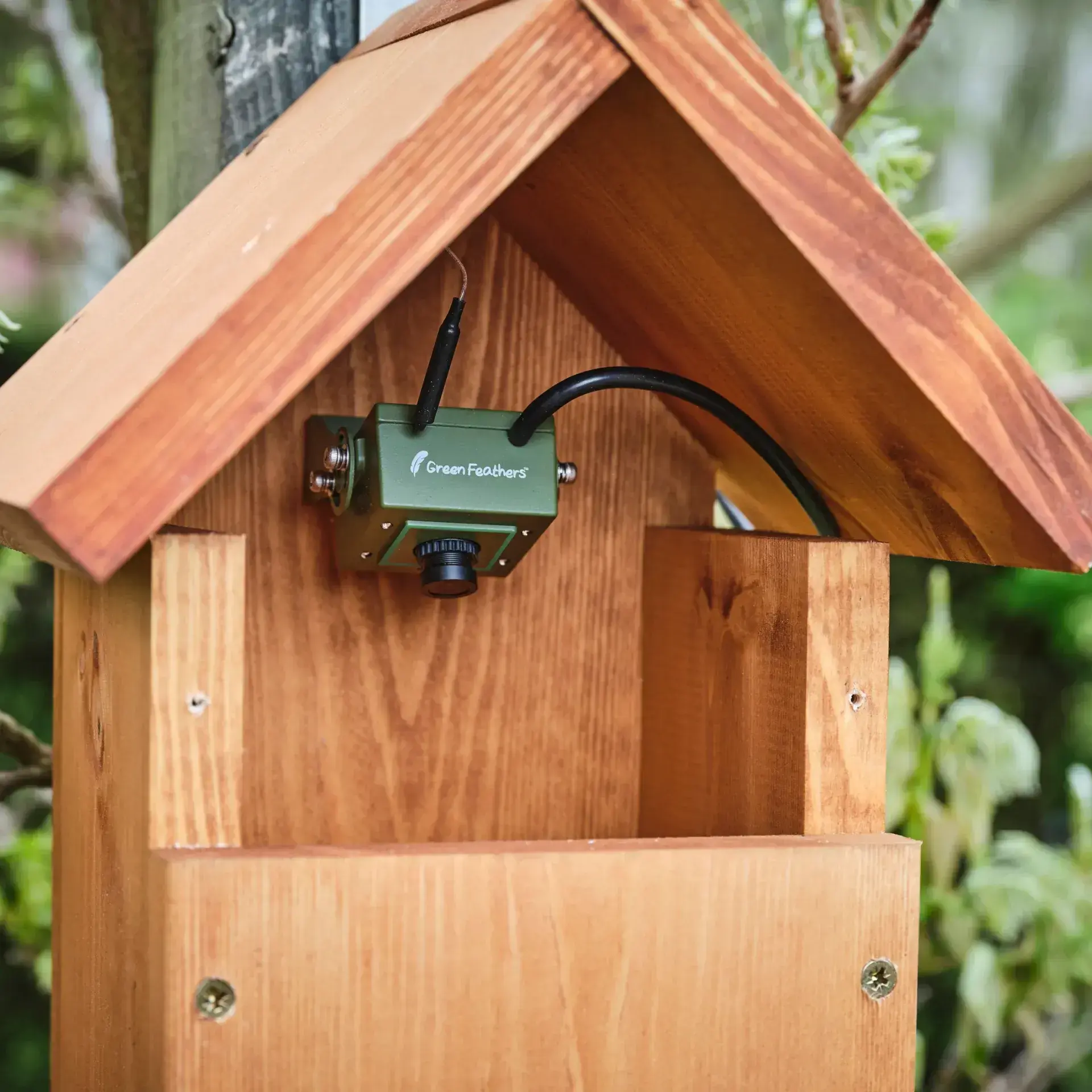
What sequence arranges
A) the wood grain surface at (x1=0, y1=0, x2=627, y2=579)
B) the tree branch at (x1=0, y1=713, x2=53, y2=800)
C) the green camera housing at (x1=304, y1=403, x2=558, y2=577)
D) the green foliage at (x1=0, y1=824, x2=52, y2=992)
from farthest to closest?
the green foliage at (x1=0, y1=824, x2=52, y2=992) → the tree branch at (x1=0, y1=713, x2=53, y2=800) → the green camera housing at (x1=304, y1=403, x2=558, y2=577) → the wood grain surface at (x1=0, y1=0, x2=627, y2=579)

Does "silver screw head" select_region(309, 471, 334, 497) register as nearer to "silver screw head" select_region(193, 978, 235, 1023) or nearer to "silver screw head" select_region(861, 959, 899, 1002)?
"silver screw head" select_region(193, 978, 235, 1023)

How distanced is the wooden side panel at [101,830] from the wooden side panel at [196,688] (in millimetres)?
34

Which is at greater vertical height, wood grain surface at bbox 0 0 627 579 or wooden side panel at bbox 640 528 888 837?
wood grain surface at bbox 0 0 627 579

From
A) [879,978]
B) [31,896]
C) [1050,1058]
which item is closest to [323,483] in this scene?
[879,978]

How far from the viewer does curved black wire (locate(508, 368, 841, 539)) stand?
32.8 inches

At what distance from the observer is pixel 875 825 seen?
2.77ft

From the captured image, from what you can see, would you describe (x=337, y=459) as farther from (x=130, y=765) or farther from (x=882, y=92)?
(x=882, y=92)

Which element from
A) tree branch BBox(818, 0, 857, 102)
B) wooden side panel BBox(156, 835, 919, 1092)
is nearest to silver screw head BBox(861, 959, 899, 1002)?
wooden side panel BBox(156, 835, 919, 1092)

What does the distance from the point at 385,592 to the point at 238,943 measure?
1.06ft

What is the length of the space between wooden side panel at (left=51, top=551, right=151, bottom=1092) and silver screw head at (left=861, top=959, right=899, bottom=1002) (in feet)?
1.31

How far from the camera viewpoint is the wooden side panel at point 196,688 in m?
0.72

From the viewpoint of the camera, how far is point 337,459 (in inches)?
32.8

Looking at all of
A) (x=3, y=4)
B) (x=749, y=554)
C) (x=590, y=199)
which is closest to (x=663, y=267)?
(x=590, y=199)

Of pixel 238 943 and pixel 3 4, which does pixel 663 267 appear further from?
pixel 3 4
